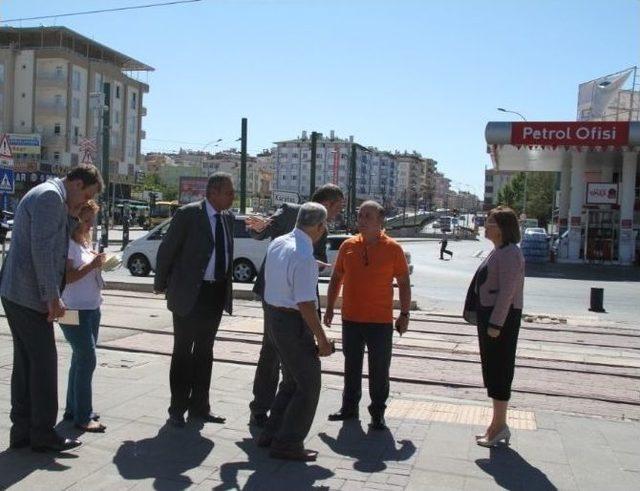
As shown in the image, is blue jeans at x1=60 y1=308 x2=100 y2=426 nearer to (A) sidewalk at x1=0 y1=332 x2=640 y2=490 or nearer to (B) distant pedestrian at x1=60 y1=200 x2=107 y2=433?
(B) distant pedestrian at x1=60 y1=200 x2=107 y2=433

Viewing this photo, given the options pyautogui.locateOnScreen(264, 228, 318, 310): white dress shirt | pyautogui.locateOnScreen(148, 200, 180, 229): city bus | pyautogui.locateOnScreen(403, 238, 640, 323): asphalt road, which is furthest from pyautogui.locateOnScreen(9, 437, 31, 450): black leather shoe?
Result: pyautogui.locateOnScreen(148, 200, 180, 229): city bus

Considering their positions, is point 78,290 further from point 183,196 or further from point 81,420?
point 183,196

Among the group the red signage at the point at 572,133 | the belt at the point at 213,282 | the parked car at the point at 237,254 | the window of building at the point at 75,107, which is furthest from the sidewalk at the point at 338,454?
the window of building at the point at 75,107

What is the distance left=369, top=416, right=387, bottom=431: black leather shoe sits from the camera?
5.46m

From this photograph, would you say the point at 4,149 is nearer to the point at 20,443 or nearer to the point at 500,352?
the point at 20,443

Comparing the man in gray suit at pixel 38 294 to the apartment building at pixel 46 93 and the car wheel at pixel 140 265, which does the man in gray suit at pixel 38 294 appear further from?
the apartment building at pixel 46 93

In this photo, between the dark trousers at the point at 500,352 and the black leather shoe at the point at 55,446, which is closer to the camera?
the black leather shoe at the point at 55,446

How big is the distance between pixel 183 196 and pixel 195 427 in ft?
164

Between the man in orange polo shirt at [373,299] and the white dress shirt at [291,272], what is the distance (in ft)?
3.29

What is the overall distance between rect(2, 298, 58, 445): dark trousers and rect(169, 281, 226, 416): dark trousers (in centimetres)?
99

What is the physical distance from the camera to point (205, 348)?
5.49 metres

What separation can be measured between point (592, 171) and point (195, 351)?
35.6 metres

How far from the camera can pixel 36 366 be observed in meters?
4.51

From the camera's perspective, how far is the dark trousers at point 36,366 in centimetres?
448
